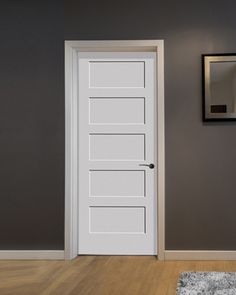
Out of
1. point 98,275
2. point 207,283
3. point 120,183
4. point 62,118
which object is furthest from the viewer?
point 120,183

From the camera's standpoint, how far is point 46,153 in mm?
4492

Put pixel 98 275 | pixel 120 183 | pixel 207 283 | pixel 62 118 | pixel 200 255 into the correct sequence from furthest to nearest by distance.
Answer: pixel 120 183 < pixel 62 118 < pixel 200 255 < pixel 98 275 < pixel 207 283

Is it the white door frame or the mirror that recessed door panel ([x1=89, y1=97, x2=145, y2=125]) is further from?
the mirror

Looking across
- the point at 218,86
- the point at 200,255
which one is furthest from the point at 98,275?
the point at 218,86

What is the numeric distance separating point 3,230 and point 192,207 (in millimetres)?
1871

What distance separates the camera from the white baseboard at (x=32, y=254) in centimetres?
443

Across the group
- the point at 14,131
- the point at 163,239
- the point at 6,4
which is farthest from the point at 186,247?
the point at 6,4

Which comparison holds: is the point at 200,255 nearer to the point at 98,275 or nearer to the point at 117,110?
the point at 98,275

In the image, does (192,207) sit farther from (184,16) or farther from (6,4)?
(6,4)

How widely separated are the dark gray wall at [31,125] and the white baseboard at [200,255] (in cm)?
108

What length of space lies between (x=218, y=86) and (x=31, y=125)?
1877 millimetres

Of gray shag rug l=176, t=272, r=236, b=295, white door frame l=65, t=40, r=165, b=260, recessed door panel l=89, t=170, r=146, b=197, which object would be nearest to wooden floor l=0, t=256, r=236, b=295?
gray shag rug l=176, t=272, r=236, b=295

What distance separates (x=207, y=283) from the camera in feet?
11.4

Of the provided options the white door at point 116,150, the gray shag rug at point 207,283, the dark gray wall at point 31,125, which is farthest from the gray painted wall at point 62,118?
the gray shag rug at point 207,283
